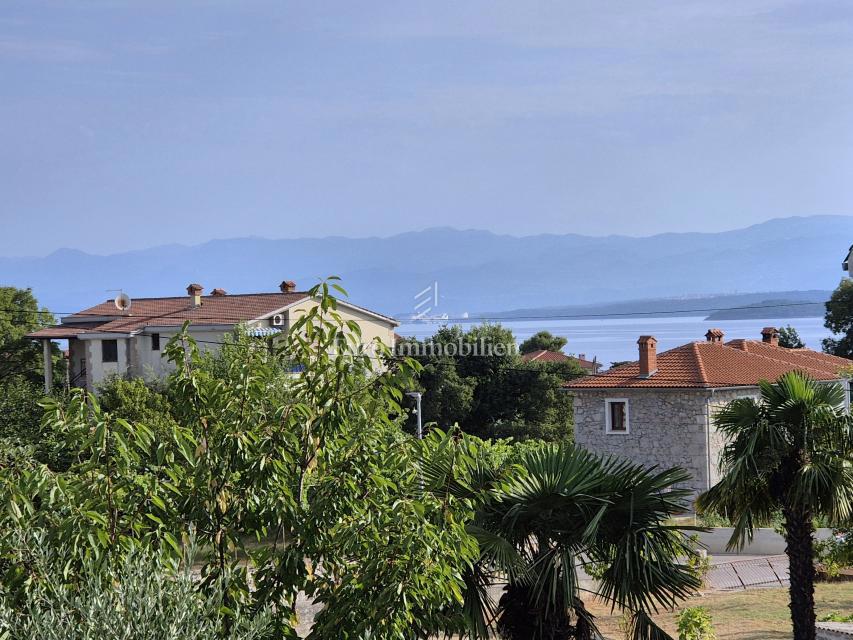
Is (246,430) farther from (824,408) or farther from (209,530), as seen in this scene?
(824,408)

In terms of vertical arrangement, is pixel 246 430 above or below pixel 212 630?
above

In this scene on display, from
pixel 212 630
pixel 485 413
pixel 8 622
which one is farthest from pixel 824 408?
pixel 485 413

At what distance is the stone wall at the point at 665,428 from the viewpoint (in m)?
37.1

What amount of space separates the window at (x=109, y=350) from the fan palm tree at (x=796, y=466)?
4779 cm

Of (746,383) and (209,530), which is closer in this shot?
(209,530)

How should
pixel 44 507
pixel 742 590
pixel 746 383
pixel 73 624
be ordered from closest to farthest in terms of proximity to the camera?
pixel 73 624 → pixel 44 507 → pixel 742 590 → pixel 746 383

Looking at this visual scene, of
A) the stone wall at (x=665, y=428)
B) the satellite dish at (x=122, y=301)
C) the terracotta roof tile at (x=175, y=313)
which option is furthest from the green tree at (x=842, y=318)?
the satellite dish at (x=122, y=301)

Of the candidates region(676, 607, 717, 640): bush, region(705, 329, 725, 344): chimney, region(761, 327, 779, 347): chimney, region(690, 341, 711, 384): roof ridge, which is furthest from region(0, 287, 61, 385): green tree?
region(676, 607, 717, 640): bush

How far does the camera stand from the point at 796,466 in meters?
14.0

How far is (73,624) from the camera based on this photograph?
6281 millimetres

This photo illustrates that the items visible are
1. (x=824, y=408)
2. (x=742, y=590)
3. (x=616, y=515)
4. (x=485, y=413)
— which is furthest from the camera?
(x=485, y=413)

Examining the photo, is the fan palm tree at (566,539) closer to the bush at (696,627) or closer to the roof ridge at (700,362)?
the bush at (696,627)

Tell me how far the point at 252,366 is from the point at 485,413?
4789 centimetres

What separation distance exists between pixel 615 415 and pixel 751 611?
17569 mm
